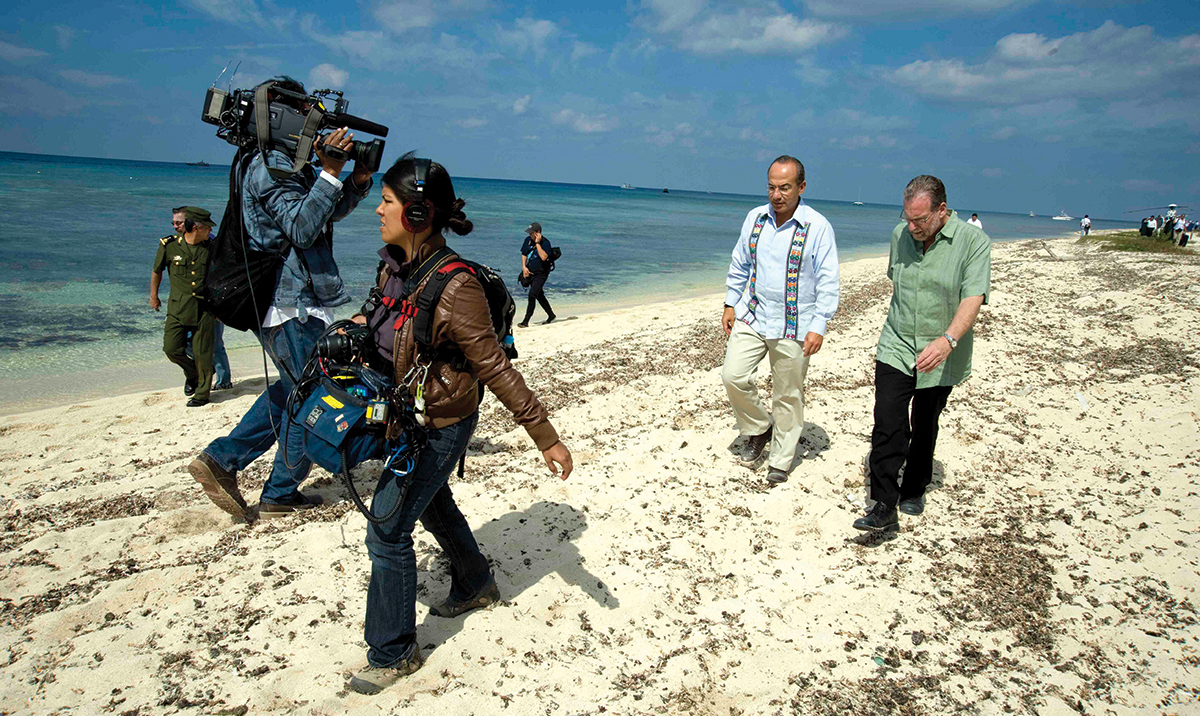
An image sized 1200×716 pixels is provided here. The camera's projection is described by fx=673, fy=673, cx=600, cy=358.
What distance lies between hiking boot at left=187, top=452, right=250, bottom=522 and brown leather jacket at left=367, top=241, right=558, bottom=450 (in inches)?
75.5

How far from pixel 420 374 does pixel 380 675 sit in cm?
123

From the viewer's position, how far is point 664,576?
348 cm

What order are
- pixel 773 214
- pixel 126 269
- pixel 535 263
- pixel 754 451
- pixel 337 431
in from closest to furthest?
pixel 337 431 → pixel 773 214 → pixel 754 451 → pixel 535 263 → pixel 126 269

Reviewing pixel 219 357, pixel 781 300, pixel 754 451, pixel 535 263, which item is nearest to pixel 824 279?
pixel 781 300

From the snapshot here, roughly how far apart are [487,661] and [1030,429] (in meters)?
4.74

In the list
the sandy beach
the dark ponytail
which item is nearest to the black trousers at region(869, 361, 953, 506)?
the sandy beach

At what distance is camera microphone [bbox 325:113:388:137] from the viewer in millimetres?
3600

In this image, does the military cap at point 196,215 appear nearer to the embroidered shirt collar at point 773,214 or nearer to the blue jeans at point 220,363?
the blue jeans at point 220,363

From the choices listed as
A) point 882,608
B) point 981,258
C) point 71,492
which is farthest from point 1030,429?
point 71,492

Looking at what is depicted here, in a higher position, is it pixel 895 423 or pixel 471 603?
pixel 895 423

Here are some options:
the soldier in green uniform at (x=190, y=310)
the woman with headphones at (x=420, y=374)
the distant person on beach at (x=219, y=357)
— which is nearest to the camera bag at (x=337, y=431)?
the woman with headphones at (x=420, y=374)

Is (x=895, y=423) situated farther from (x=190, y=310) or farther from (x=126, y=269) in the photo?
(x=126, y=269)

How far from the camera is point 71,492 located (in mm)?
4445

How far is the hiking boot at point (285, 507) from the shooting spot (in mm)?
4000
